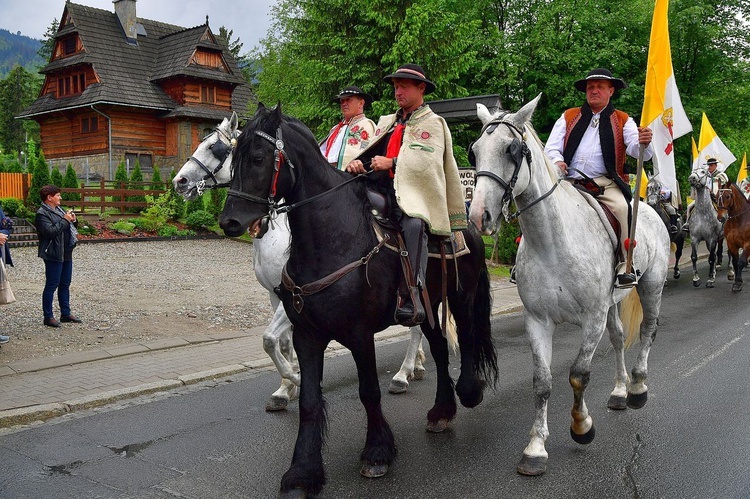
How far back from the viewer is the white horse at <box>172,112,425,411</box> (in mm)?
6078

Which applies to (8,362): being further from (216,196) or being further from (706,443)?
(216,196)

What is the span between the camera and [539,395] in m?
4.86

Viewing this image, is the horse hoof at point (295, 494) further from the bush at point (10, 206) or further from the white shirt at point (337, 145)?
the bush at point (10, 206)

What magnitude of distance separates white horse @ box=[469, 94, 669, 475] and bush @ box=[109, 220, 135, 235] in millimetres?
19115

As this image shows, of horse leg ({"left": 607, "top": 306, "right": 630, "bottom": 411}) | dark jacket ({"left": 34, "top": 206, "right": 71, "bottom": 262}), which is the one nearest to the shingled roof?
dark jacket ({"left": 34, "top": 206, "right": 71, "bottom": 262})

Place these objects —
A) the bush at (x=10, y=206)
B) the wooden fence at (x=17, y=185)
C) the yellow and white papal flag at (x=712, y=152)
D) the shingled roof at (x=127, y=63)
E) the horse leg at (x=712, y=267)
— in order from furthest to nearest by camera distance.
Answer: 1. the shingled roof at (x=127, y=63)
2. the wooden fence at (x=17, y=185)
3. the bush at (x=10, y=206)
4. the yellow and white papal flag at (x=712, y=152)
5. the horse leg at (x=712, y=267)

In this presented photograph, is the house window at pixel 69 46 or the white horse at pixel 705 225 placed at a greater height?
the house window at pixel 69 46

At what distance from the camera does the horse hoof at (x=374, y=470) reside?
14.8 feet

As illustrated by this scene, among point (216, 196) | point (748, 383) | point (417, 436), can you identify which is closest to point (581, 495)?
point (417, 436)

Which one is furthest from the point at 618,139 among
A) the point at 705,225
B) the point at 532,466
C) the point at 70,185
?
the point at 70,185

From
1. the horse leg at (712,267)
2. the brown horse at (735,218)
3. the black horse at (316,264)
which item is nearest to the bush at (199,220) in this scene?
the horse leg at (712,267)

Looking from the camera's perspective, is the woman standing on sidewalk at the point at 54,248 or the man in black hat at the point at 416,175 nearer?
the man in black hat at the point at 416,175

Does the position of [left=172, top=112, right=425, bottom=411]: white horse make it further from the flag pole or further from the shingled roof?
Answer: the shingled roof

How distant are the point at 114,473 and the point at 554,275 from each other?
3.54 metres
